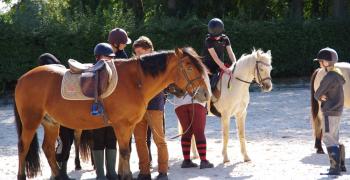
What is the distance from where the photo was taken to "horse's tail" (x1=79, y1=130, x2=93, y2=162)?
8945 millimetres

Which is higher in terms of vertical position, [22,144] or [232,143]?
[22,144]

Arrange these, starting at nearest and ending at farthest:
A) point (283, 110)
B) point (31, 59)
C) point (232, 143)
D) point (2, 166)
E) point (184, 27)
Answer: point (2, 166) < point (232, 143) < point (283, 110) < point (31, 59) < point (184, 27)

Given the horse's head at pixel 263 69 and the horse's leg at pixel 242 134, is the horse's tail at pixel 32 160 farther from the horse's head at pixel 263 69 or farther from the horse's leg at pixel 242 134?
the horse's head at pixel 263 69

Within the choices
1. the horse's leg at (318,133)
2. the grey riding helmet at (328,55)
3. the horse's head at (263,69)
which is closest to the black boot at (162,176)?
the horse's head at (263,69)

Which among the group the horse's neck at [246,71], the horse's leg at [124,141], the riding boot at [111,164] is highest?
the horse's neck at [246,71]

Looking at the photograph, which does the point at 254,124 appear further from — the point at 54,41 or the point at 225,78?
the point at 54,41

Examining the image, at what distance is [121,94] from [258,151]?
373 centimetres

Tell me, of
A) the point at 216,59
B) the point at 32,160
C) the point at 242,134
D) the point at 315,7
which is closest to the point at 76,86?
the point at 32,160

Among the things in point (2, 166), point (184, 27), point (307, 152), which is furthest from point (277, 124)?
point (184, 27)

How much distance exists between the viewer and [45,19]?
21625 mm

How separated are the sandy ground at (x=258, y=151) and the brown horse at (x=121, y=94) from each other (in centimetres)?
123

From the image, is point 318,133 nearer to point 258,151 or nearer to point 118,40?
point 258,151

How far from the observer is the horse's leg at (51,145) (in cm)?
811

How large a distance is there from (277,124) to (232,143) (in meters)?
2.63
